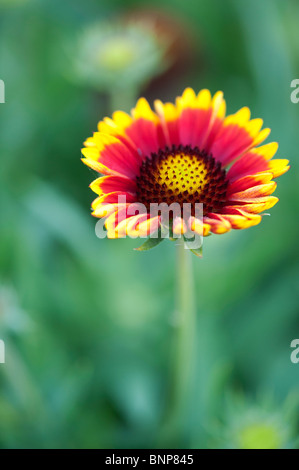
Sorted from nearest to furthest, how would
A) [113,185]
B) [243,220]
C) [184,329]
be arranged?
[243,220], [113,185], [184,329]

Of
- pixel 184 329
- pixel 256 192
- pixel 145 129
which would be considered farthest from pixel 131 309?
pixel 256 192

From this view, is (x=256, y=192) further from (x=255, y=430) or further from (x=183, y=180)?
(x=255, y=430)

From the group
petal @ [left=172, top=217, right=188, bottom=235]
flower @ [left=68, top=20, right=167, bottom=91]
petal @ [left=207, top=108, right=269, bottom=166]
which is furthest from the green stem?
flower @ [left=68, top=20, right=167, bottom=91]

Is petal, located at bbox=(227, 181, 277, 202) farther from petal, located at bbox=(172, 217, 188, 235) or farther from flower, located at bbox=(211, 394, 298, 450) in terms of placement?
flower, located at bbox=(211, 394, 298, 450)

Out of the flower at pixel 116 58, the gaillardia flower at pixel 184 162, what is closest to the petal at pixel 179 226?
the gaillardia flower at pixel 184 162

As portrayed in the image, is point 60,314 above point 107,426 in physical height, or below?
above
